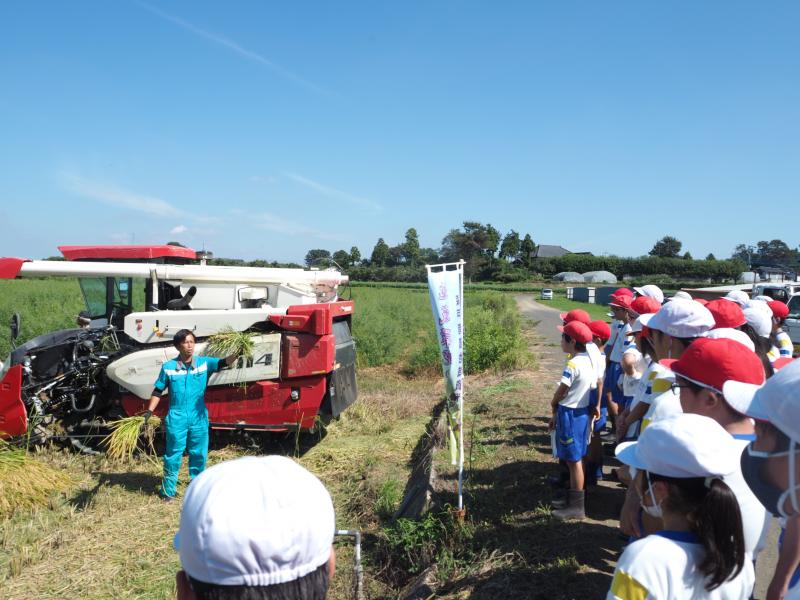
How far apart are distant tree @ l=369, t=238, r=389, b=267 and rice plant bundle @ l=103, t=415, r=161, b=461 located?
164 feet

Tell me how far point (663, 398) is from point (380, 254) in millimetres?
58457

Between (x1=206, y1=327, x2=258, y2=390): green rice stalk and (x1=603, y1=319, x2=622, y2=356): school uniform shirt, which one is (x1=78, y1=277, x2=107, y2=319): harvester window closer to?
(x1=206, y1=327, x2=258, y2=390): green rice stalk

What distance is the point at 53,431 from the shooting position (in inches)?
249

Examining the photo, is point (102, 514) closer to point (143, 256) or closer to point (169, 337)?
point (169, 337)

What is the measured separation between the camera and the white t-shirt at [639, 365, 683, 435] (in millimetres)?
2939

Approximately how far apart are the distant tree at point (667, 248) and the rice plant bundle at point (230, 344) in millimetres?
102274

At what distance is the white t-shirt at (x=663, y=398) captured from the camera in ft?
9.64

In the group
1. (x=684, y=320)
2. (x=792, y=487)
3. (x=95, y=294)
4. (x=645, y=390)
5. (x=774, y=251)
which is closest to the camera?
(x=792, y=487)

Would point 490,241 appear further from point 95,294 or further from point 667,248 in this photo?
→ point 95,294

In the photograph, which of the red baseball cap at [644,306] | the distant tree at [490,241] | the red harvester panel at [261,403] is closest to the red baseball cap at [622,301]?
the red baseball cap at [644,306]

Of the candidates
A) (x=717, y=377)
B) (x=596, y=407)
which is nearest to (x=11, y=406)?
(x=596, y=407)

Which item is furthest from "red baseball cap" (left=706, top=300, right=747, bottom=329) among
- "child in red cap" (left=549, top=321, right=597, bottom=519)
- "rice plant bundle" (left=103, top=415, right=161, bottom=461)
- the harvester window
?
the harvester window

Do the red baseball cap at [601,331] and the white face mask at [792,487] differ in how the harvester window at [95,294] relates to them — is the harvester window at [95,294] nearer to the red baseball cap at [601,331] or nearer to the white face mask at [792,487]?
the red baseball cap at [601,331]

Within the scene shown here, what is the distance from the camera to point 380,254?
2405 inches
